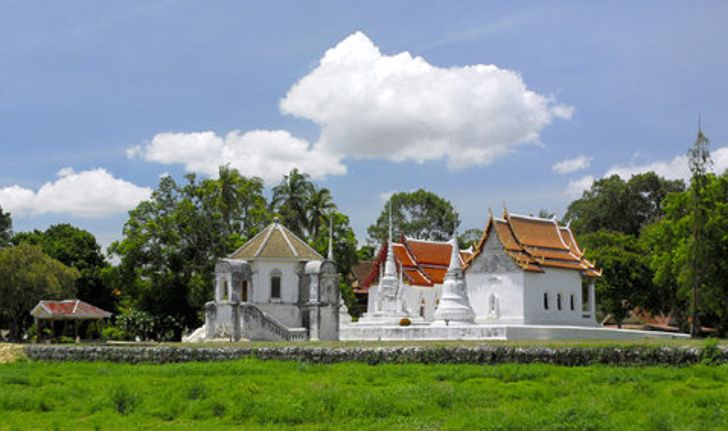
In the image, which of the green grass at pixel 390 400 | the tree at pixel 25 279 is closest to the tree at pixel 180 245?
the tree at pixel 25 279

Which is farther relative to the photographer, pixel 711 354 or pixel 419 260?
pixel 419 260

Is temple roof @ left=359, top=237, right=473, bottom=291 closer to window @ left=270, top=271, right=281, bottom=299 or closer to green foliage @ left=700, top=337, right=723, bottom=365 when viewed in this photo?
window @ left=270, top=271, right=281, bottom=299

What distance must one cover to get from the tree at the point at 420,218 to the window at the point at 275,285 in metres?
42.8

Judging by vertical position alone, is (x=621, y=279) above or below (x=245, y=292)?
above

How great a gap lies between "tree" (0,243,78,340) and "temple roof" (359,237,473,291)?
70.2 ft

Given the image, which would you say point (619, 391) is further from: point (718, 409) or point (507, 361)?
point (507, 361)

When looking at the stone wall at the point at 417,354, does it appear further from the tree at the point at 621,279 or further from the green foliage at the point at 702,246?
the tree at the point at 621,279

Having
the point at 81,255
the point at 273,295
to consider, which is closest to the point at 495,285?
the point at 273,295

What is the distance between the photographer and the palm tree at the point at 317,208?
63.4 metres

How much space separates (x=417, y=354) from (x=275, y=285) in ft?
65.7

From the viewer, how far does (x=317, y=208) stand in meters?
63.6

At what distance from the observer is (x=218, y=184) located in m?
56.8

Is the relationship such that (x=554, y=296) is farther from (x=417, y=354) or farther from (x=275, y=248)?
(x=417, y=354)

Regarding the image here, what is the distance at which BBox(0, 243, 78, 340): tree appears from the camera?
4678 centimetres
